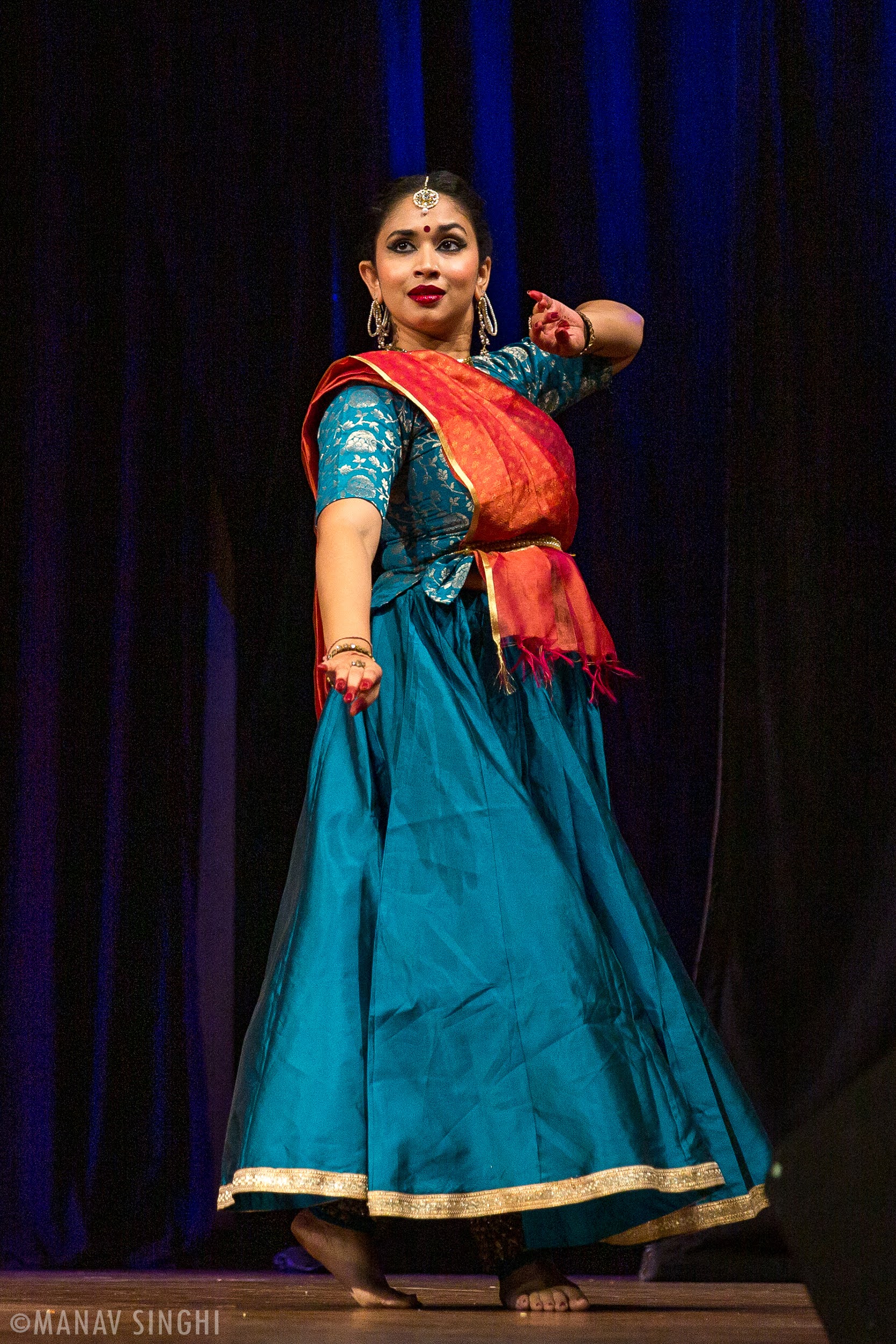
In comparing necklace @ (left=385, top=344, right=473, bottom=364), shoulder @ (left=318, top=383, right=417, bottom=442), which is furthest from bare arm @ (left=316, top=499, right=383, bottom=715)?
necklace @ (left=385, top=344, right=473, bottom=364)

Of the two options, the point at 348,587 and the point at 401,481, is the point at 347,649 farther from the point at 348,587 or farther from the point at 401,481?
the point at 401,481

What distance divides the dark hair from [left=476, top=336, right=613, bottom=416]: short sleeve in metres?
0.19

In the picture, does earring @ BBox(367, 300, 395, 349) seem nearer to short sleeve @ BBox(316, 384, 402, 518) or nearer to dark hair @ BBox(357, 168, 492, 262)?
dark hair @ BBox(357, 168, 492, 262)

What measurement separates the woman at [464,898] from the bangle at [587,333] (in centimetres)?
2

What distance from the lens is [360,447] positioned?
1.80 metres

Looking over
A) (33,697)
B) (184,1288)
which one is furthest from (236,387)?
(184,1288)

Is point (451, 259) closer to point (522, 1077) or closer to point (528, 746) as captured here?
point (528, 746)

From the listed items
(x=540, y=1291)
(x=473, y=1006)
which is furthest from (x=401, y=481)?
(x=540, y=1291)

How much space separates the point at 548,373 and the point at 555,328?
6.2 inches

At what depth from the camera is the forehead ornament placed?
6.63ft

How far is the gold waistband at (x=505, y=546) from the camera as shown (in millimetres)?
1859

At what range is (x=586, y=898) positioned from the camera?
175cm

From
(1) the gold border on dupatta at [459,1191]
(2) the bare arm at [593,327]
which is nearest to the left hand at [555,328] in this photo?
(2) the bare arm at [593,327]

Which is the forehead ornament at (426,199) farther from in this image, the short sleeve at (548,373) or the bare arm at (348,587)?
the bare arm at (348,587)
